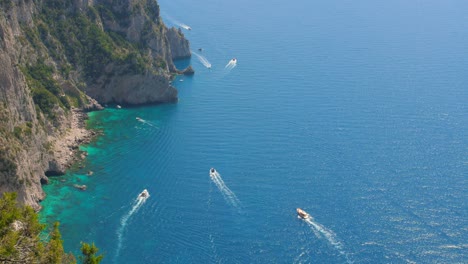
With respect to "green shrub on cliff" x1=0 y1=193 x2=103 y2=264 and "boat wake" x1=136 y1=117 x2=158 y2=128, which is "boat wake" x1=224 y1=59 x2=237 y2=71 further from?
"green shrub on cliff" x1=0 y1=193 x2=103 y2=264

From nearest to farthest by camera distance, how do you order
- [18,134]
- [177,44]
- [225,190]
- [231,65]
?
[18,134] → [225,190] → [231,65] → [177,44]

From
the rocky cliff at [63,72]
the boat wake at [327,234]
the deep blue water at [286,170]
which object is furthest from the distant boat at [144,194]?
the boat wake at [327,234]

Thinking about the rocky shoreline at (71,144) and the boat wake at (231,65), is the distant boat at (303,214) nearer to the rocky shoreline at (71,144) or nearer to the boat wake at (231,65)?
the rocky shoreline at (71,144)

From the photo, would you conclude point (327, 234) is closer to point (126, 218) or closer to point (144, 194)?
point (144, 194)

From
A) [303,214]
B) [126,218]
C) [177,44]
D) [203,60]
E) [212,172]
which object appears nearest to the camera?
[126,218]

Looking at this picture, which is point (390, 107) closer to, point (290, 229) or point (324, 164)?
point (324, 164)

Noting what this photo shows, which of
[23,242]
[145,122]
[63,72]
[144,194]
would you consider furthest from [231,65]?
[23,242]

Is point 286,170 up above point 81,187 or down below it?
above
